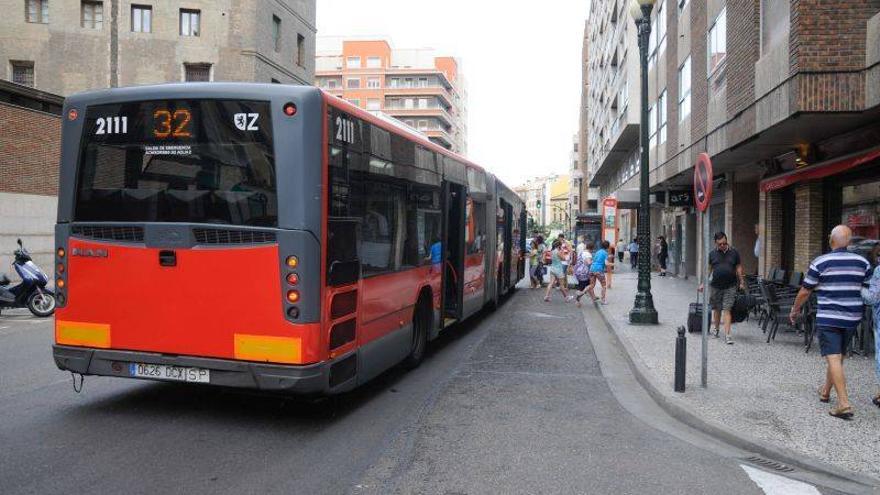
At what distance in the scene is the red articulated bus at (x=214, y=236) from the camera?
5605 mm

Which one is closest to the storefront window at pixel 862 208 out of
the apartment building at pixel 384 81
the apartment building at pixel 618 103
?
the apartment building at pixel 618 103

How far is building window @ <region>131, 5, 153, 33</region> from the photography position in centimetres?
3347

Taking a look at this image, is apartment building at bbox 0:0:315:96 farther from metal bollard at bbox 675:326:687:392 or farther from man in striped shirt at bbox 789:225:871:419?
man in striped shirt at bbox 789:225:871:419

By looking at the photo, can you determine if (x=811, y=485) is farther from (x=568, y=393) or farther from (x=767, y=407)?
(x=568, y=393)

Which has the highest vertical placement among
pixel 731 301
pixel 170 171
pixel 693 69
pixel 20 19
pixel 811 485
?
pixel 20 19

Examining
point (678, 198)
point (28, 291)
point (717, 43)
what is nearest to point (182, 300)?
point (28, 291)

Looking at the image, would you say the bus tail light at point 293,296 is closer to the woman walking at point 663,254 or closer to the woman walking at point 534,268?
the woman walking at point 534,268

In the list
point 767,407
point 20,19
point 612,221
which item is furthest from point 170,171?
point 20,19

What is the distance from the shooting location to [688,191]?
23906mm

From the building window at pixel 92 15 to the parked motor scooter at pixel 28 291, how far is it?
24350mm

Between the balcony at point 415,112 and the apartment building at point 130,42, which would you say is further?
the balcony at point 415,112

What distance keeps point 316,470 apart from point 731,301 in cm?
832

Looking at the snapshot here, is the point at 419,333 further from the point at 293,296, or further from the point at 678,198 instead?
the point at 678,198

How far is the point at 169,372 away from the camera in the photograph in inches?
232
